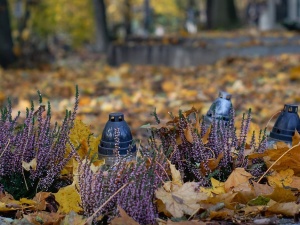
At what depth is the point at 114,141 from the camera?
2385mm

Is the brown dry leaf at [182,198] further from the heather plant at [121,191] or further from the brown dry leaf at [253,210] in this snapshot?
the brown dry leaf at [253,210]

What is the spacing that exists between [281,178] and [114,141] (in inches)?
29.3

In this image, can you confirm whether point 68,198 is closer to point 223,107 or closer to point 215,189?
point 215,189

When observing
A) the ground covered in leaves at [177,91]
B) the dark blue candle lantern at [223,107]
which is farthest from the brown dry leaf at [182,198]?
the ground covered in leaves at [177,91]

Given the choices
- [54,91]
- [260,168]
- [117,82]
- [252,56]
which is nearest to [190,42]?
[252,56]

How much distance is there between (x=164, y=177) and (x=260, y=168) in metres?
0.49

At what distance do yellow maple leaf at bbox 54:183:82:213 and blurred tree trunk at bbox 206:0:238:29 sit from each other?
61.5ft

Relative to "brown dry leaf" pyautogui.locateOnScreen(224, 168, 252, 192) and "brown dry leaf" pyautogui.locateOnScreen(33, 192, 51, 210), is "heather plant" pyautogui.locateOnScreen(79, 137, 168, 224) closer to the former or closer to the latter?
"brown dry leaf" pyautogui.locateOnScreen(33, 192, 51, 210)

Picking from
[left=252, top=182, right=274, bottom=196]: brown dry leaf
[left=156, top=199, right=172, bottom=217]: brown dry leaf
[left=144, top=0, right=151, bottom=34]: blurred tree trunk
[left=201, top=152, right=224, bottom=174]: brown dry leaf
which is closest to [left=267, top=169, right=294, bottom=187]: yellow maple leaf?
[left=252, top=182, right=274, bottom=196]: brown dry leaf

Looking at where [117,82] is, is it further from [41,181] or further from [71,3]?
[71,3]

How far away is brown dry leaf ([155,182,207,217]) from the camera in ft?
6.47

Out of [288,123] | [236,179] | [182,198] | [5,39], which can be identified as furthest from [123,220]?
[5,39]

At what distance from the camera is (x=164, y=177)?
2.17m

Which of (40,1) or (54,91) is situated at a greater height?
(40,1)
